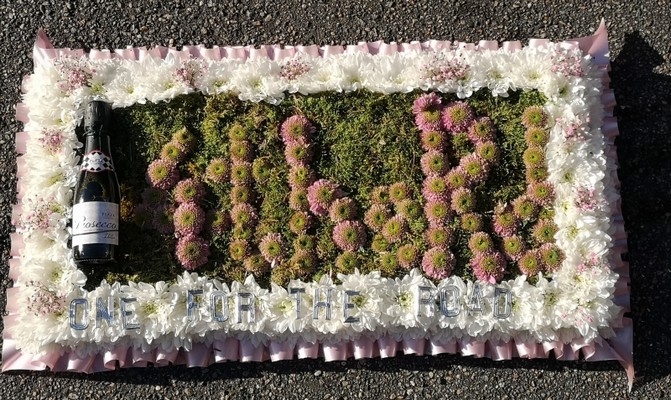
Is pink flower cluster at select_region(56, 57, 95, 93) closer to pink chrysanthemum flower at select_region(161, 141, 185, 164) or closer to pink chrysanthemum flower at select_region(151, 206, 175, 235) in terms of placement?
pink chrysanthemum flower at select_region(161, 141, 185, 164)

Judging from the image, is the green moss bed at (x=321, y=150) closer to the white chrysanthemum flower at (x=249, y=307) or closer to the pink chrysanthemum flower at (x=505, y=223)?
the pink chrysanthemum flower at (x=505, y=223)

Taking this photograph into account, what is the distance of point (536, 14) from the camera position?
2355mm

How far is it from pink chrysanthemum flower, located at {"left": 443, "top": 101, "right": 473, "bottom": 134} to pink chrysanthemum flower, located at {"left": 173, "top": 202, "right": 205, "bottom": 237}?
39.7 inches

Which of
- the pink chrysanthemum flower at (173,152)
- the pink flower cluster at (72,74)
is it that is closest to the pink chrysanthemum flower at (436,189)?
the pink chrysanthemum flower at (173,152)

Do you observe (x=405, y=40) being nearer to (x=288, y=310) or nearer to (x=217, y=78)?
(x=217, y=78)

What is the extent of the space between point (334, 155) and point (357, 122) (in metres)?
0.16

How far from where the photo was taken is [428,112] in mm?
2068

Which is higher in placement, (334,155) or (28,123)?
(28,123)

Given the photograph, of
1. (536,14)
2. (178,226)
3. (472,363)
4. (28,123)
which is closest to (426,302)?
(472,363)

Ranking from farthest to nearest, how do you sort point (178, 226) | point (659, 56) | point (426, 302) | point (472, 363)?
point (659, 56)
point (472, 363)
point (178, 226)
point (426, 302)

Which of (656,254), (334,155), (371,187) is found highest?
(334,155)

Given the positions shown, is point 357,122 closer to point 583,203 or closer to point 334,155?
point 334,155

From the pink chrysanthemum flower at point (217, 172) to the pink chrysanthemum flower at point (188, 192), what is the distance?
0.17 feet

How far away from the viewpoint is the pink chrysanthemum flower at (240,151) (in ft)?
6.68
